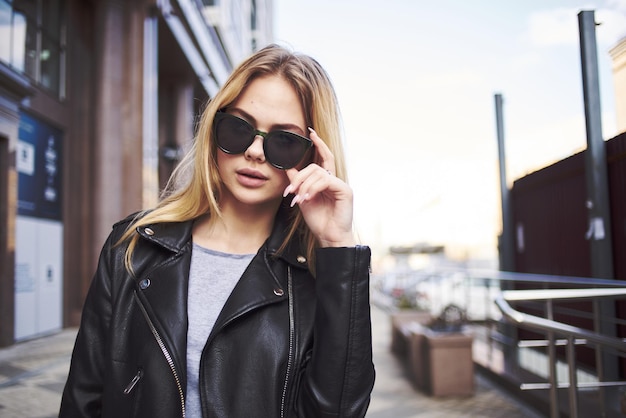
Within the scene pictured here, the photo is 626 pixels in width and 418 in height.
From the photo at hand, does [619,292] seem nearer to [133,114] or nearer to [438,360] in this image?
[438,360]

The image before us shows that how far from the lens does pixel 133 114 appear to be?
1084 cm

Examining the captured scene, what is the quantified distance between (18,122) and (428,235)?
70.9ft

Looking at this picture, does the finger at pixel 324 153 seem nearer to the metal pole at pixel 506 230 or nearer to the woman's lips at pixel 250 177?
the woman's lips at pixel 250 177

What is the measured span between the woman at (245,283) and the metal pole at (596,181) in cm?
422

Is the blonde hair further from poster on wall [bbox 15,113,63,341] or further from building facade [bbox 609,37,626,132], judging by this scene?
poster on wall [bbox 15,113,63,341]

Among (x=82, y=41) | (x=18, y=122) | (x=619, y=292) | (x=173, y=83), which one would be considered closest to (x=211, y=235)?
(x=619, y=292)

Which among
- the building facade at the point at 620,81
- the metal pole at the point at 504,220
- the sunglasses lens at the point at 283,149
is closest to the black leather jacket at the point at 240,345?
the sunglasses lens at the point at 283,149

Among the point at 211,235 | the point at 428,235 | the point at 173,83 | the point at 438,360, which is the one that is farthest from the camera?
the point at 428,235

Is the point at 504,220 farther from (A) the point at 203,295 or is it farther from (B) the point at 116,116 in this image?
(A) the point at 203,295

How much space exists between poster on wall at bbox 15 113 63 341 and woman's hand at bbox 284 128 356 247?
849cm

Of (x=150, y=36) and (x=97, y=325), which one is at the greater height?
(x=150, y=36)

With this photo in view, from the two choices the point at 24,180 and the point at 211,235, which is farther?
the point at 24,180

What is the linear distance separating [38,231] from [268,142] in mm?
9124

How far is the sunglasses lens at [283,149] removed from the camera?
1499 millimetres
